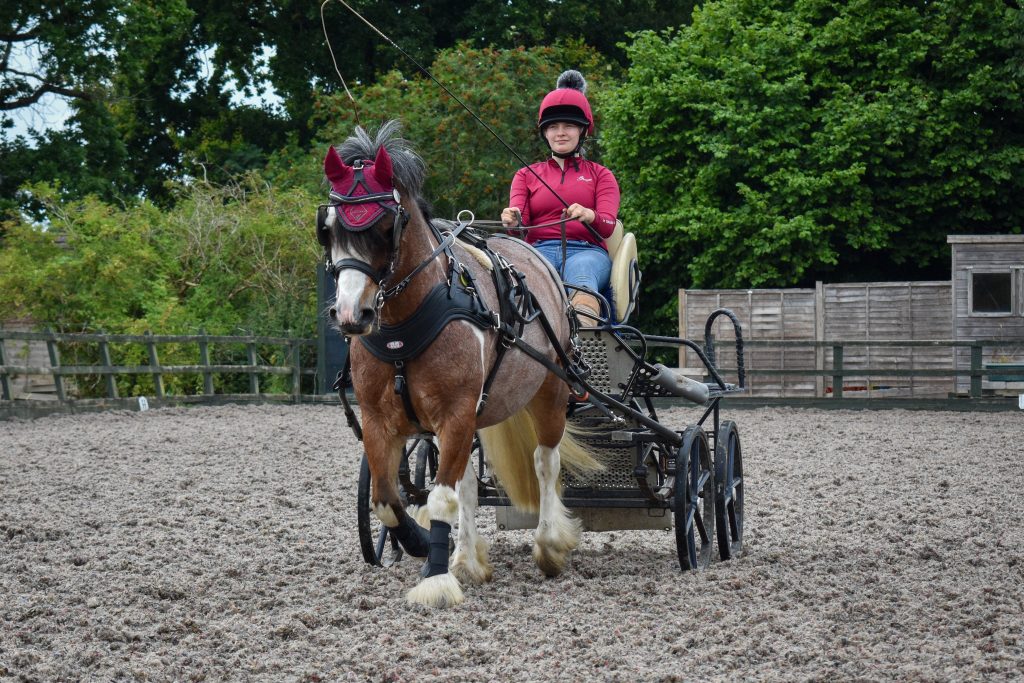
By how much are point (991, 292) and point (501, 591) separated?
54.1ft

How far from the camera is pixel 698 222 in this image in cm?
2214

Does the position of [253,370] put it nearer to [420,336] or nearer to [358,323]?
[420,336]

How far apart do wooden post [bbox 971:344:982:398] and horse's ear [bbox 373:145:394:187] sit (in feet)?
49.8

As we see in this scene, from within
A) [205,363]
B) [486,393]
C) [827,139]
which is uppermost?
[827,139]

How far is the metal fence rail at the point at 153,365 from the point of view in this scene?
49.2 ft

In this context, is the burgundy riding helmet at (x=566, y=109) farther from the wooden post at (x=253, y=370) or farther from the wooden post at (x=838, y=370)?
the wooden post at (x=253, y=370)

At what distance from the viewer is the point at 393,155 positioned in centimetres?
484

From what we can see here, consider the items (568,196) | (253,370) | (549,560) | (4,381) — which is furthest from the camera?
(253,370)

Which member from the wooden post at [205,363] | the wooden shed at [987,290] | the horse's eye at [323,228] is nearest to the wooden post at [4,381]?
the wooden post at [205,363]

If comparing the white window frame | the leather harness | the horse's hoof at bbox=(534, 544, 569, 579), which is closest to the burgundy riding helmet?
the leather harness

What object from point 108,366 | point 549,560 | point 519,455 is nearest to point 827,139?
point 108,366

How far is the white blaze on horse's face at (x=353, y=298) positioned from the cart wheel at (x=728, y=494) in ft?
8.60

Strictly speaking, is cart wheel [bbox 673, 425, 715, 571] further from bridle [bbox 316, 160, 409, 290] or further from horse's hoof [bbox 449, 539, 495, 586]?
bridle [bbox 316, 160, 409, 290]

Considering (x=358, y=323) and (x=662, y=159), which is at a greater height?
(x=662, y=159)
